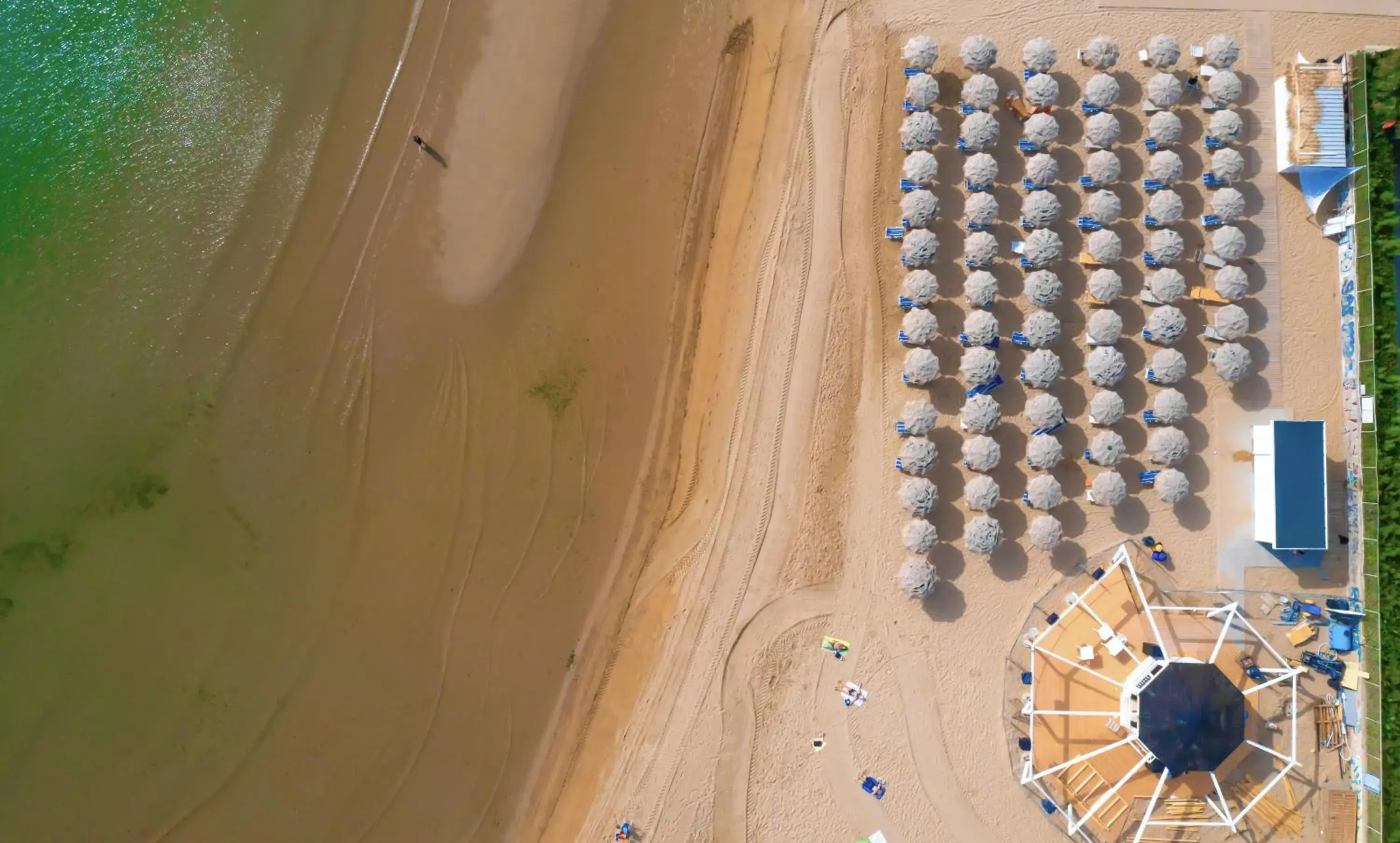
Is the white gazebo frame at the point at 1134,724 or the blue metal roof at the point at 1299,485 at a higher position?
the blue metal roof at the point at 1299,485

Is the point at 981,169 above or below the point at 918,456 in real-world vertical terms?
above

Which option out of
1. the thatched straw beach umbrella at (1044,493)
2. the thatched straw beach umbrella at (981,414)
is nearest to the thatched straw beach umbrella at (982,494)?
the thatched straw beach umbrella at (1044,493)

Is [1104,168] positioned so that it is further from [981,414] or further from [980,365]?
[981,414]

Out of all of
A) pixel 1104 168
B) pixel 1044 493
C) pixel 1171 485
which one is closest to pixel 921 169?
pixel 1104 168

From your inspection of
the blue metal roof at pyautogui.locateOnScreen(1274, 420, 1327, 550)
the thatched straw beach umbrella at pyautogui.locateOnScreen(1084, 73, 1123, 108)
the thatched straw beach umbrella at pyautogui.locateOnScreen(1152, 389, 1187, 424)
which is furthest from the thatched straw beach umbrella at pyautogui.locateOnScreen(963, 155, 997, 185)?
the blue metal roof at pyautogui.locateOnScreen(1274, 420, 1327, 550)

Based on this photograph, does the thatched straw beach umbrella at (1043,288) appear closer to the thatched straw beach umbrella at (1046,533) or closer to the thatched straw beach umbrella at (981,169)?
the thatched straw beach umbrella at (981,169)

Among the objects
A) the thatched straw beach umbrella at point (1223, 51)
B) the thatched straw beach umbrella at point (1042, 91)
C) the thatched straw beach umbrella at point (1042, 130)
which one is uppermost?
the thatched straw beach umbrella at point (1223, 51)

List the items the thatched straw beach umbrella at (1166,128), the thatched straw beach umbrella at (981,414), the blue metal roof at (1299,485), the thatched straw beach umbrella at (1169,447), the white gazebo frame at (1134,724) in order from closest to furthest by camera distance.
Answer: the white gazebo frame at (1134,724) < the blue metal roof at (1299,485) < the thatched straw beach umbrella at (981,414) < the thatched straw beach umbrella at (1169,447) < the thatched straw beach umbrella at (1166,128)
